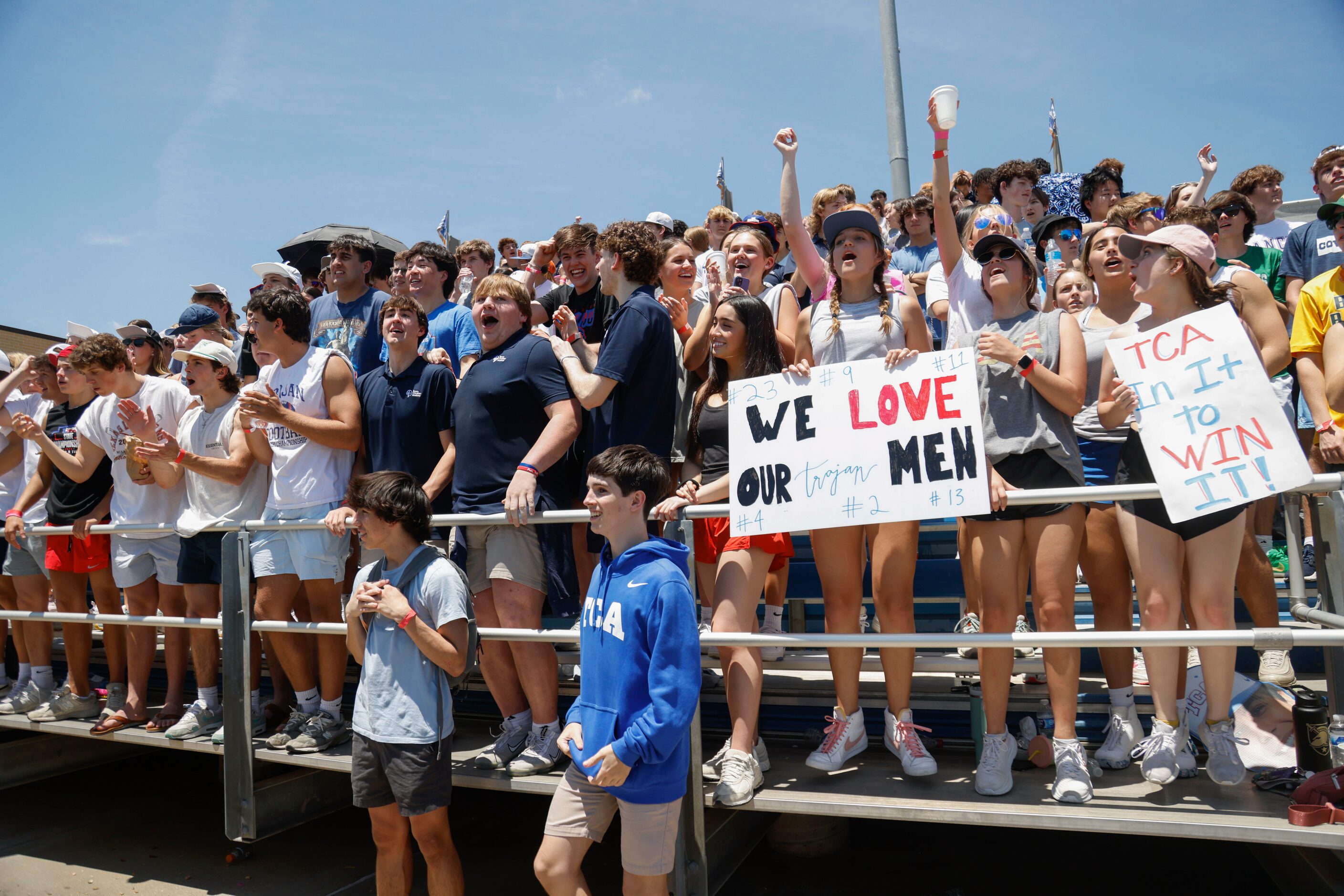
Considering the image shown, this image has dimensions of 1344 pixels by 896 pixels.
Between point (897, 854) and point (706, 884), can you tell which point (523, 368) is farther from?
point (897, 854)

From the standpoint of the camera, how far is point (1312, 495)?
3.23m

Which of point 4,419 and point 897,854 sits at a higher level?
point 4,419

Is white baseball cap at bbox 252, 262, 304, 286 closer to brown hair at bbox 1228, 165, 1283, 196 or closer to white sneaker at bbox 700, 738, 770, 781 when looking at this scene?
white sneaker at bbox 700, 738, 770, 781

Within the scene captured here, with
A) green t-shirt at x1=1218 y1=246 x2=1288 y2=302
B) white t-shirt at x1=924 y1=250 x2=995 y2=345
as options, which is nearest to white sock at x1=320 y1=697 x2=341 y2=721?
white t-shirt at x1=924 y1=250 x2=995 y2=345

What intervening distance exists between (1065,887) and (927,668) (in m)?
1.13

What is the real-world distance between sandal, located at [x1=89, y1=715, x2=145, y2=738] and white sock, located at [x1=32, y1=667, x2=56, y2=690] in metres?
1.23

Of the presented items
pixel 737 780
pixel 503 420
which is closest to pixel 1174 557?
pixel 737 780

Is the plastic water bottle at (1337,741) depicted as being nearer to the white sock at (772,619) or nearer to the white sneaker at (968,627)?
the white sneaker at (968,627)

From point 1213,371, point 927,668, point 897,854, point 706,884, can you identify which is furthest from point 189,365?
point 1213,371

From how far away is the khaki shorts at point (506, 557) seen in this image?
4031mm

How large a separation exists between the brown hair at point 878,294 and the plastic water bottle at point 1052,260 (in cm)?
226

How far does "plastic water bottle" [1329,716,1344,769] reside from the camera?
302cm

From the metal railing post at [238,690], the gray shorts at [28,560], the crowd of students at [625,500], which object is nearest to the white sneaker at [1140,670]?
the crowd of students at [625,500]

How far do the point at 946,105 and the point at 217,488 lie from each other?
4443mm
